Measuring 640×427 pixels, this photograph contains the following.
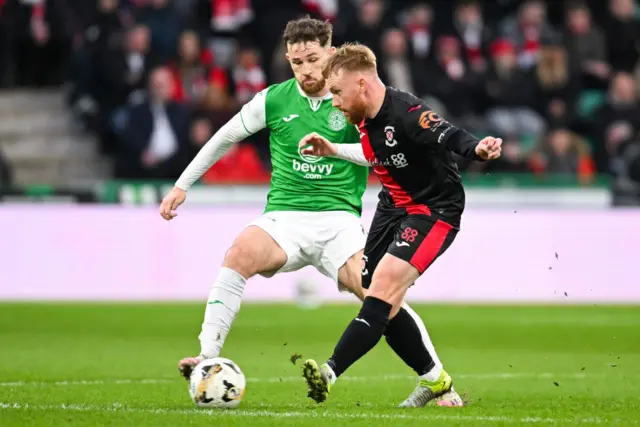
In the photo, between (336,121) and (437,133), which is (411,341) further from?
(336,121)

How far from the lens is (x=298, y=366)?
10.2m

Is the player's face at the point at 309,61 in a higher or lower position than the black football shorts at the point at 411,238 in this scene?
higher

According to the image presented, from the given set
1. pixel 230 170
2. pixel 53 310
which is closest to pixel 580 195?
pixel 230 170

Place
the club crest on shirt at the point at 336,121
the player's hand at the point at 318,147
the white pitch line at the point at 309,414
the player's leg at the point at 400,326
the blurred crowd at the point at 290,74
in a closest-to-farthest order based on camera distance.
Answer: the white pitch line at the point at 309,414 < the player's hand at the point at 318,147 < the player's leg at the point at 400,326 < the club crest on shirt at the point at 336,121 < the blurred crowd at the point at 290,74

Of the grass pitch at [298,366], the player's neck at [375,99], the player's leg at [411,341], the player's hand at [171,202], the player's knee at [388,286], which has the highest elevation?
the player's neck at [375,99]

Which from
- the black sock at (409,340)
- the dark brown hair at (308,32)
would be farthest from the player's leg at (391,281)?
the dark brown hair at (308,32)

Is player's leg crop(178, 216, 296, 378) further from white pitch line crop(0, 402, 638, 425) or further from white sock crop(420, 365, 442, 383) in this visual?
white sock crop(420, 365, 442, 383)

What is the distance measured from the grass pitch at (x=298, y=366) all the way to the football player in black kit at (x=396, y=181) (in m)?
0.54

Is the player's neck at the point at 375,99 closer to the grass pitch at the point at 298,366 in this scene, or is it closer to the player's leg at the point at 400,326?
the player's leg at the point at 400,326

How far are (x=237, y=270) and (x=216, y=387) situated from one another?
94 cm

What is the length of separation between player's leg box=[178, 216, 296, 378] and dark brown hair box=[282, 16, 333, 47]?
1160 mm

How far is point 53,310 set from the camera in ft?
50.4

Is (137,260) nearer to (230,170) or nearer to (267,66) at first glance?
(230,170)

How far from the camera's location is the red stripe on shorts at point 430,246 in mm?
6938
